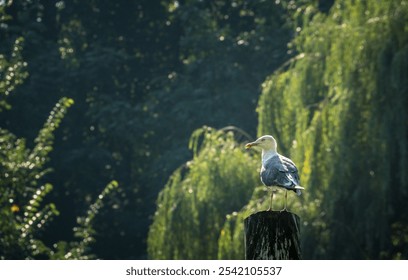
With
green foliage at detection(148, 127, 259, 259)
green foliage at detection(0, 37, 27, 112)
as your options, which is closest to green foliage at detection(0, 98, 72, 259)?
green foliage at detection(0, 37, 27, 112)

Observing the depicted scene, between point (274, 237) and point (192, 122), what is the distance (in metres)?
14.5

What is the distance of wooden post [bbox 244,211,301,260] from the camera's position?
264 inches

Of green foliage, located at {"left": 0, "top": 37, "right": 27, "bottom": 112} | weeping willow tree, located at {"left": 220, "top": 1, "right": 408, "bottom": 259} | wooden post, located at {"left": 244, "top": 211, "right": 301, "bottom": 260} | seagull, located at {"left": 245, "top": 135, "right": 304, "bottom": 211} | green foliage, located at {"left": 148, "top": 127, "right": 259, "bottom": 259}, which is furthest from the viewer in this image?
green foliage, located at {"left": 148, "top": 127, "right": 259, "bottom": 259}

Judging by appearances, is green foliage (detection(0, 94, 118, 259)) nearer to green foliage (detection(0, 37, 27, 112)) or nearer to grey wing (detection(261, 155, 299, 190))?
green foliage (detection(0, 37, 27, 112))

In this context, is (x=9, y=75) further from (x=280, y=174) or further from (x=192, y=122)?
(x=192, y=122)

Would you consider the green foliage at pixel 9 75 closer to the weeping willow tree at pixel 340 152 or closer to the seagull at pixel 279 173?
the weeping willow tree at pixel 340 152

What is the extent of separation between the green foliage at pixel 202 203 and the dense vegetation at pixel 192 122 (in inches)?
0.7

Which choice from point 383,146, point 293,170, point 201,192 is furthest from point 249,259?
point 201,192

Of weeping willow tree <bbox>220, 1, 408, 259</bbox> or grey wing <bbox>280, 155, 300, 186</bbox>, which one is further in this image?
weeping willow tree <bbox>220, 1, 408, 259</bbox>

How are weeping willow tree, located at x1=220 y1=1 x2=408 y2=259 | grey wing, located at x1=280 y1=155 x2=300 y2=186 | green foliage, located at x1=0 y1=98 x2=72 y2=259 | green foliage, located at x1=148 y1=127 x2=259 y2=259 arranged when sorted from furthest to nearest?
1. green foliage, located at x1=148 y1=127 x2=259 y2=259
2. weeping willow tree, located at x1=220 y1=1 x2=408 y2=259
3. green foliage, located at x1=0 y1=98 x2=72 y2=259
4. grey wing, located at x1=280 y1=155 x2=300 y2=186

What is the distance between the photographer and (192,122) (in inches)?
833

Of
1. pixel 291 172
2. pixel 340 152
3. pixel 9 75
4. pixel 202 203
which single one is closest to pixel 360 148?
pixel 340 152

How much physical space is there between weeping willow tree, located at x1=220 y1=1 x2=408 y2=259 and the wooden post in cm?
556

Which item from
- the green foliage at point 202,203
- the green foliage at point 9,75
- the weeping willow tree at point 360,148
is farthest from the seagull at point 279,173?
the green foliage at point 202,203
